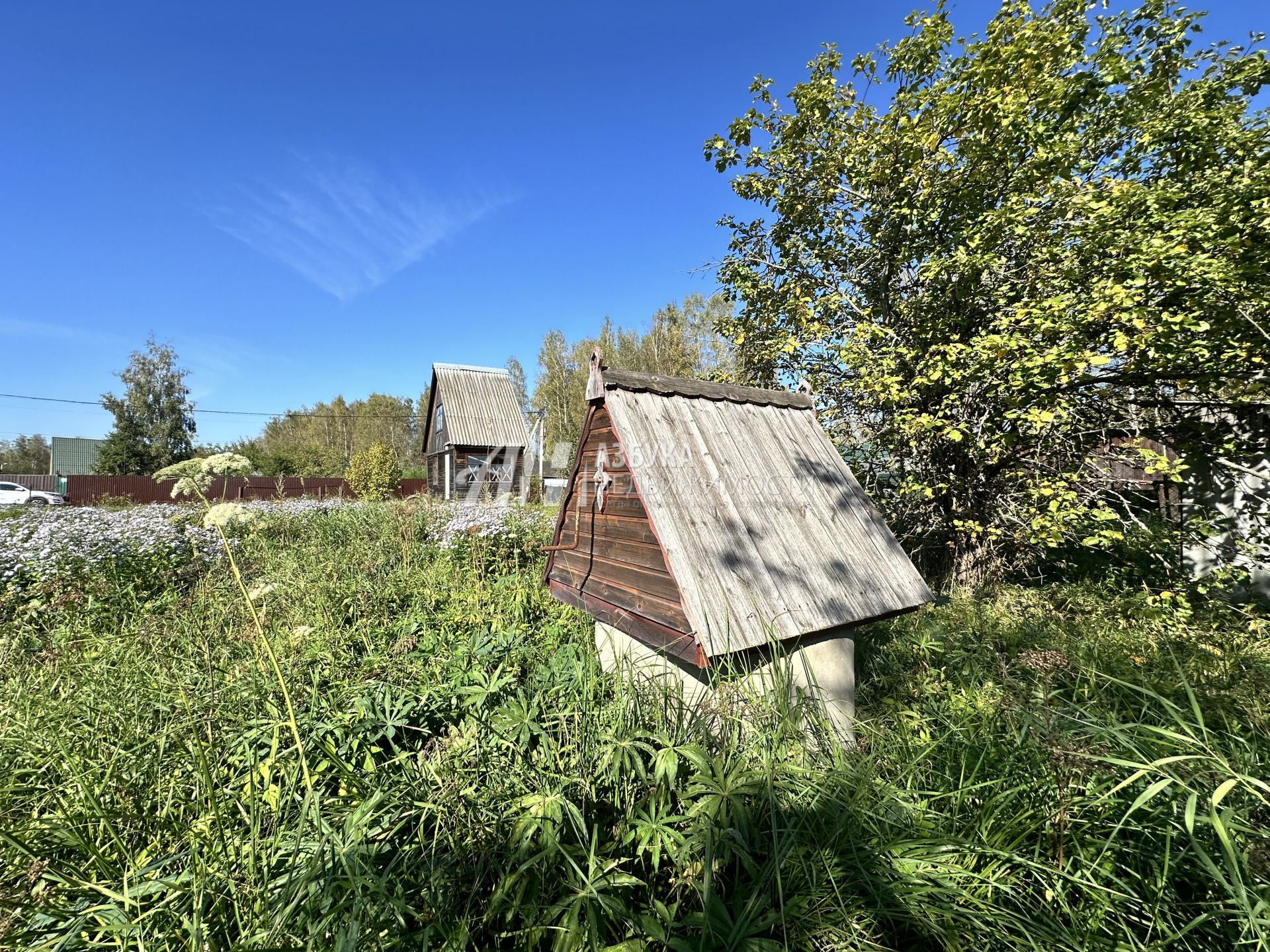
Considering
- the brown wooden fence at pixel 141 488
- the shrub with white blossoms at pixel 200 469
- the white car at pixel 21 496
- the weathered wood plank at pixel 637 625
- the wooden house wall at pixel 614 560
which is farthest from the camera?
the brown wooden fence at pixel 141 488

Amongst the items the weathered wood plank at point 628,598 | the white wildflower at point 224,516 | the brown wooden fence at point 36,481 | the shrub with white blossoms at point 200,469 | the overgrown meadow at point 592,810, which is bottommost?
the overgrown meadow at point 592,810

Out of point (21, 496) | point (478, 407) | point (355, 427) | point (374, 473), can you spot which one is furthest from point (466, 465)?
point (355, 427)

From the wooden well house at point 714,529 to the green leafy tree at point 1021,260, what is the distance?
2192 mm

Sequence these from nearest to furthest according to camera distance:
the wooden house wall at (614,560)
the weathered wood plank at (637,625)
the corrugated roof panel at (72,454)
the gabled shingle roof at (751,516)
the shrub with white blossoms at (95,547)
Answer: the weathered wood plank at (637,625) < the gabled shingle roof at (751,516) < the wooden house wall at (614,560) < the shrub with white blossoms at (95,547) < the corrugated roof panel at (72,454)

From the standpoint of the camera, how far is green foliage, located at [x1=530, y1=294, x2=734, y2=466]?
90.0ft

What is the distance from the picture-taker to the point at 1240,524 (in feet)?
17.9

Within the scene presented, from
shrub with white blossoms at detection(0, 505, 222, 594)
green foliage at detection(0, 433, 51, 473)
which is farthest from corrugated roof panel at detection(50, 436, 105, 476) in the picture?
shrub with white blossoms at detection(0, 505, 222, 594)

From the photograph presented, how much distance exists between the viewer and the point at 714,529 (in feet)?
10.0

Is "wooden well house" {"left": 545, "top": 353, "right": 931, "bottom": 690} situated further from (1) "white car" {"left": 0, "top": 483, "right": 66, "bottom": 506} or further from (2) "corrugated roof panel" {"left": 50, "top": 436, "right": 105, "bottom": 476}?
(2) "corrugated roof panel" {"left": 50, "top": 436, "right": 105, "bottom": 476}

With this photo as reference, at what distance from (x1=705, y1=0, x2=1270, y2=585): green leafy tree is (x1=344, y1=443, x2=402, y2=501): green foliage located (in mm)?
20144

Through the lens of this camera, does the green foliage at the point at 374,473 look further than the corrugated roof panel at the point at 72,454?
No

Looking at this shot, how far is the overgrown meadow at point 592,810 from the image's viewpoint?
55.2 inches

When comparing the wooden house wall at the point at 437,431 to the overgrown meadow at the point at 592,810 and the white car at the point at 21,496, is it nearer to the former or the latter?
the white car at the point at 21,496

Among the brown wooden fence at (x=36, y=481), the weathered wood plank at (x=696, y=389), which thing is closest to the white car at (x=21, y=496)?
the brown wooden fence at (x=36, y=481)
